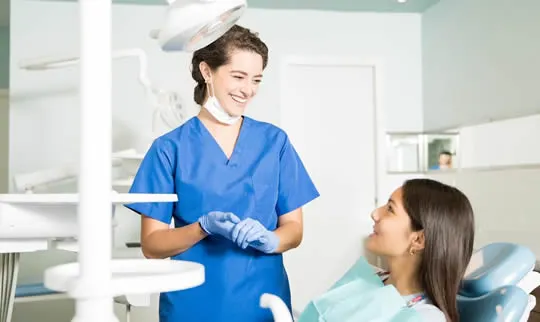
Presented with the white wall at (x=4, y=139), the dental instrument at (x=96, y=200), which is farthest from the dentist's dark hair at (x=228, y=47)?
the white wall at (x=4, y=139)

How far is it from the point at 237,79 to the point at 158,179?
275 millimetres

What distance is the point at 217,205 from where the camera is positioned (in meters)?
1.32

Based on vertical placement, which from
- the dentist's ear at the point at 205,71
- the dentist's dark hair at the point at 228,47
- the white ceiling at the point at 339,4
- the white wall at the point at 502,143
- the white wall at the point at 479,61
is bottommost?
the white wall at the point at 502,143

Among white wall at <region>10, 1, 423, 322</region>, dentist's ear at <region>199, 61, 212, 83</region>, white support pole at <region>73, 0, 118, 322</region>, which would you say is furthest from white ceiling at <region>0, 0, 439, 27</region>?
white support pole at <region>73, 0, 118, 322</region>

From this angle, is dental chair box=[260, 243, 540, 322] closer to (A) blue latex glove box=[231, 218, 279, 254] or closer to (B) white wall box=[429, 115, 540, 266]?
(A) blue latex glove box=[231, 218, 279, 254]

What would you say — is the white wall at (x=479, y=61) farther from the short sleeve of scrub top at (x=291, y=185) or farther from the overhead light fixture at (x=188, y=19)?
the overhead light fixture at (x=188, y=19)

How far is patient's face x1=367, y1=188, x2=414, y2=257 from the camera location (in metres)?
1.31

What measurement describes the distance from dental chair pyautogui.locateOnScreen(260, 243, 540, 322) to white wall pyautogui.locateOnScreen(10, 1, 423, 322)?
2.51 m

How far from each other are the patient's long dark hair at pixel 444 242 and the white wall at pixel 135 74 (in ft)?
8.44

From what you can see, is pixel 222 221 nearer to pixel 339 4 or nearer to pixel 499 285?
pixel 499 285

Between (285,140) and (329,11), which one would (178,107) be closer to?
(329,11)

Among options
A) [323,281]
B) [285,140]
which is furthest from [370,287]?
[323,281]

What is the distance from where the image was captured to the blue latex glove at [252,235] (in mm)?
1110

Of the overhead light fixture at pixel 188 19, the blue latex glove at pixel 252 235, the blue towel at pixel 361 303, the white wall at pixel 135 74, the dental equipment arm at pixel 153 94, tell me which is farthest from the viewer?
the white wall at pixel 135 74
